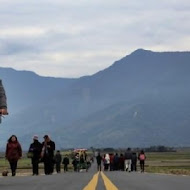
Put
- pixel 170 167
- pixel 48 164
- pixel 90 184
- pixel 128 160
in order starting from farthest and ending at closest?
1. pixel 170 167
2. pixel 128 160
3. pixel 48 164
4. pixel 90 184

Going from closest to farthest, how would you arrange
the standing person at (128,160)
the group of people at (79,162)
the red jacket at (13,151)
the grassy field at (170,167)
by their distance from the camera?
the red jacket at (13,151) < the standing person at (128,160) < the group of people at (79,162) < the grassy field at (170,167)

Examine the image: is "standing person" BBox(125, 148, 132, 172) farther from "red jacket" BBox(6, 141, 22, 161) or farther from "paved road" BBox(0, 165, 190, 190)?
"paved road" BBox(0, 165, 190, 190)

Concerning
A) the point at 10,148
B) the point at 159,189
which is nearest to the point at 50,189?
the point at 159,189

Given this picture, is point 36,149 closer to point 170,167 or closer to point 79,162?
point 79,162

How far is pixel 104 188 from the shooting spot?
1320 cm

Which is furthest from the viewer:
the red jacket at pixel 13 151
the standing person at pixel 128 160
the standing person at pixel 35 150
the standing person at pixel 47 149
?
the standing person at pixel 128 160

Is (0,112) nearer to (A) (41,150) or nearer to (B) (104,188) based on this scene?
(B) (104,188)

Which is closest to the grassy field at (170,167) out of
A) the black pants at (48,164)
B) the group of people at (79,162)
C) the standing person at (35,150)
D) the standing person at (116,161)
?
the standing person at (116,161)

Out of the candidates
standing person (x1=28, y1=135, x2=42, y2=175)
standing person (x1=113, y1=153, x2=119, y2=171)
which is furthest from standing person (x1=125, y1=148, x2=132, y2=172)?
standing person (x1=28, y1=135, x2=42, y2=175)

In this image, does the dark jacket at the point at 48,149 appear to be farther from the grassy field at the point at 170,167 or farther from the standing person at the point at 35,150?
the grassy field at the point at 170,167

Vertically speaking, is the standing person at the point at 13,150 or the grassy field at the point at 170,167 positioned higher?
the standing person at the point at 13,150

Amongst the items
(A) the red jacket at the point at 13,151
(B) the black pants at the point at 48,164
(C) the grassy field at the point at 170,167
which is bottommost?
(C) the grassy field at the point at 170,167

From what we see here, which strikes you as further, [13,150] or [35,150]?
[35,150]

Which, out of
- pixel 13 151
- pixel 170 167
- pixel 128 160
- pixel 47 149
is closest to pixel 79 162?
pixel 128 160
